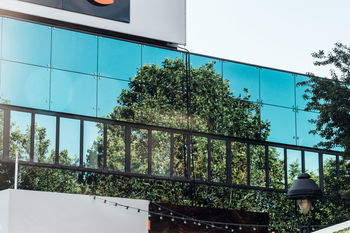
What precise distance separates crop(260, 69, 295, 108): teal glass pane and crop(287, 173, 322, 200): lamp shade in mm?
13623

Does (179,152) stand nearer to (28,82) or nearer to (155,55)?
(155,55)

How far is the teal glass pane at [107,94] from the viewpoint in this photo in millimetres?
18438

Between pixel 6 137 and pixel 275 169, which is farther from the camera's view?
pixel 275 169

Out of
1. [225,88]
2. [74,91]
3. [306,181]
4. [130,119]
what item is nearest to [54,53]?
[74,91]

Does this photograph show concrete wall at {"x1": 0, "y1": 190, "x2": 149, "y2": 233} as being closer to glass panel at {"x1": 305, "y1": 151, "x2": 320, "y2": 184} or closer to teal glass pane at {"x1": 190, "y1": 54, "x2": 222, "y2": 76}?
glass panel at {"x1": 305, "y1": 151, "x2": 320, "y2": 184}

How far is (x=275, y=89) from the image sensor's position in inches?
778

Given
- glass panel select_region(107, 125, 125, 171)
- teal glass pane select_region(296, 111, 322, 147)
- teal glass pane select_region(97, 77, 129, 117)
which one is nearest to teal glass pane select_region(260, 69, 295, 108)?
teal glass pane select_region(296, 111, 322, 147)

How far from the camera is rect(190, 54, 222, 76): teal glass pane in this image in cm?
2073

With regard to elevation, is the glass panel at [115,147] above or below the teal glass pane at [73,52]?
below

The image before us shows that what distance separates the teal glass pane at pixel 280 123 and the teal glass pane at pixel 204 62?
2.04 meters

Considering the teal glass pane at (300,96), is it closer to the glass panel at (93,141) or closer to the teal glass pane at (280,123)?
the teal glass pane at (280,123)

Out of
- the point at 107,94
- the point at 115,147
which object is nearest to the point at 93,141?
the point at 115,147

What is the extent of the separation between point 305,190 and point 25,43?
13.2 metres

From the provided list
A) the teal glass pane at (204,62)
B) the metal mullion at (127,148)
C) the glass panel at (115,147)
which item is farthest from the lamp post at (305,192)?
the teal glass pane at (204,62)
